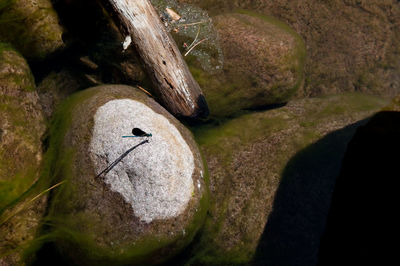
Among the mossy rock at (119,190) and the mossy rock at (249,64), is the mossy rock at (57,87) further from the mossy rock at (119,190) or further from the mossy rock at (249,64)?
the mossy rock at (249,64)

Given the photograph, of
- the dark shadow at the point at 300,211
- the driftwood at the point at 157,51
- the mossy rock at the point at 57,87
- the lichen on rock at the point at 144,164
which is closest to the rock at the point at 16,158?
the mossy rock at the point at 57,87

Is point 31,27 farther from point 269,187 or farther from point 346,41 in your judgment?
point 346,41

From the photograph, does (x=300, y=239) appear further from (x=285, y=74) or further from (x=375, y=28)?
(x=375, y=28)

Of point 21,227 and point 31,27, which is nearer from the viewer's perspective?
point 21,227

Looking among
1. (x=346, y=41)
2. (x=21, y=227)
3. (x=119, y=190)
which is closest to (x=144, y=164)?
(x=119, y=190)

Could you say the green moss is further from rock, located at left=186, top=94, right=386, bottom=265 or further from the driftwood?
the driftwood

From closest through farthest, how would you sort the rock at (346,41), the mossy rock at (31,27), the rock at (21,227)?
the rock at (21,227) → the mossy rock at (31,27) → the rock at (346,41)

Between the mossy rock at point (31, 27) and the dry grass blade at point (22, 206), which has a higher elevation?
the mossy rock at point (31, 27)
